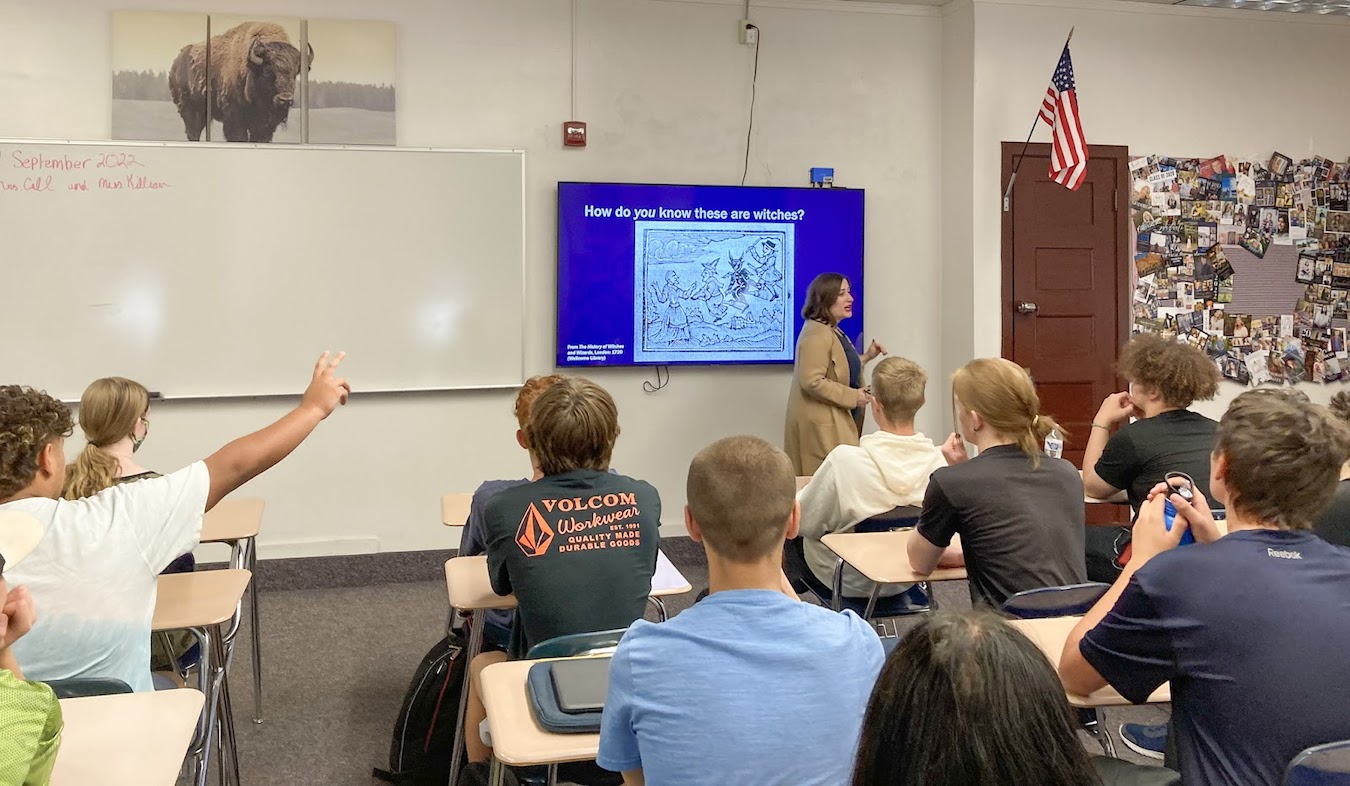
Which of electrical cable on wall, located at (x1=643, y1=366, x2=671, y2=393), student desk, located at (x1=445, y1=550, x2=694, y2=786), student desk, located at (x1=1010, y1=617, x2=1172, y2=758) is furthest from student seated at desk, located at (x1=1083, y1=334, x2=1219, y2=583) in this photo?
electrical cable on wall, located at (x1=643, y1=366, x2=671, y2=393)

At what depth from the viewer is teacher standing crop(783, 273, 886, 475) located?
5.16 metres

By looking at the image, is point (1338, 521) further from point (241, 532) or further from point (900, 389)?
point (241, 532)

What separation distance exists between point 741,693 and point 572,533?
1.03 metres

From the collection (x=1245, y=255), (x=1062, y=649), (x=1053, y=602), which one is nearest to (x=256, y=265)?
(x=1053, y=602)

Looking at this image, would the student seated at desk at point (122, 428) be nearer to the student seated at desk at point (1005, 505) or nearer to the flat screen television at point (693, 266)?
the student seated at desk at point (1005, 505)

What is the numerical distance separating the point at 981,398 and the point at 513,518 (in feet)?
3.95

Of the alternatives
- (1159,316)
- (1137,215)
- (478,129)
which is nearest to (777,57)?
(478,129)

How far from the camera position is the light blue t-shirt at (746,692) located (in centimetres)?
140

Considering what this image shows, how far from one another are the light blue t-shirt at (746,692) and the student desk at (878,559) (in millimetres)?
1314

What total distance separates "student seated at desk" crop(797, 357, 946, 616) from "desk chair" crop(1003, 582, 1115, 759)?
902 mm

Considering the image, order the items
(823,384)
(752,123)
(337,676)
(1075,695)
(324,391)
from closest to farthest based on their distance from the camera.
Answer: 1. (1075,695)
2. (324,391)
3. (337,676)
4. (823,384)
5. (752,123)

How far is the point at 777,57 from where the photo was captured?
18.4 ft

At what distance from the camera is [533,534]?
236 centimetres

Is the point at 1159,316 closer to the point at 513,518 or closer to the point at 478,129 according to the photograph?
the point at 478,129
